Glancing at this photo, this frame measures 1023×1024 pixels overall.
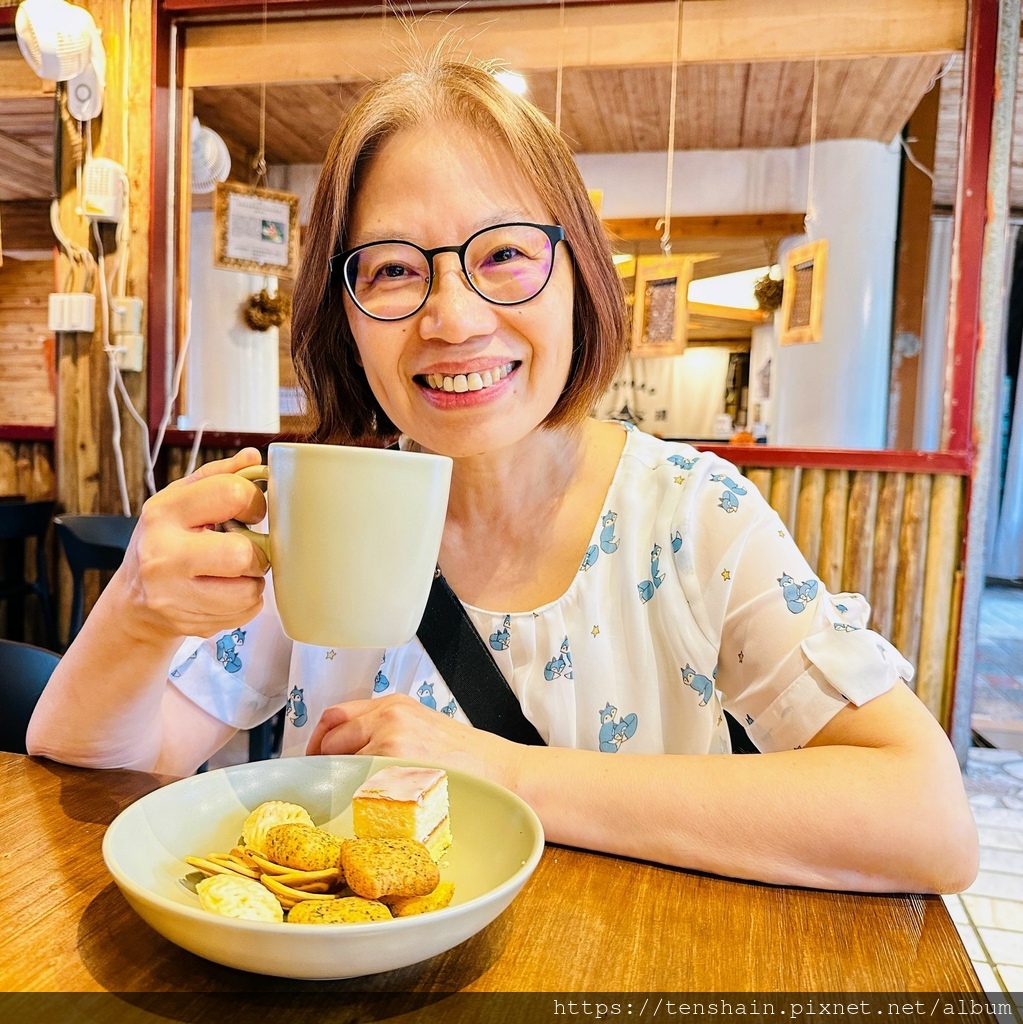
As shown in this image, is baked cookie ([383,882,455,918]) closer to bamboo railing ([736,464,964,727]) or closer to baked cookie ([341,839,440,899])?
baked cookie ([341,839,440,899])

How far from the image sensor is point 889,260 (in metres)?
4.65

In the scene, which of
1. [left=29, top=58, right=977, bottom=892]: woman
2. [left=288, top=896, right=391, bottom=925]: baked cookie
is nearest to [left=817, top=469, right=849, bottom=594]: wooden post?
[left=29, top=58, right=977, bottom=892]: woman

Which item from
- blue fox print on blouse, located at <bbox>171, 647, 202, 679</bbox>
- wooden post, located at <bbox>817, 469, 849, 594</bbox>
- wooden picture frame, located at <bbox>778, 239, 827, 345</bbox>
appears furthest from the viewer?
wooden post, located at <bbox>817, 469, 849, 594</bbox>

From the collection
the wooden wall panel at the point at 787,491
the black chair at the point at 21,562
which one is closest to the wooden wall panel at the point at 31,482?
the black chair at the point at 21,562

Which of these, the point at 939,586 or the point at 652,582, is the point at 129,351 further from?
the point at 939,586

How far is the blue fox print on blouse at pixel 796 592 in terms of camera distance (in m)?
0.97

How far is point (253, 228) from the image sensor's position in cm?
325

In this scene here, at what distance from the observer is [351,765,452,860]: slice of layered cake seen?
2.06 feet

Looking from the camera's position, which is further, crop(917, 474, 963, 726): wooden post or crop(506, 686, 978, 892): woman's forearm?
crop(917, 474, 963, 726): wooden post

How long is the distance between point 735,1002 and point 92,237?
3.72 meters

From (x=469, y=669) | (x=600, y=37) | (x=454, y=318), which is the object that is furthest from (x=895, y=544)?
(x=454, y=318)

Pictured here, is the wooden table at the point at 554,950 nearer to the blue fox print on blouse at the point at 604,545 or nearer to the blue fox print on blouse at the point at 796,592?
the blue fox print on blouse at the point at 796,592

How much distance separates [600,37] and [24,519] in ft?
9.39

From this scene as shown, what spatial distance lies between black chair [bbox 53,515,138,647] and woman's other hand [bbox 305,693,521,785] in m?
2.15
